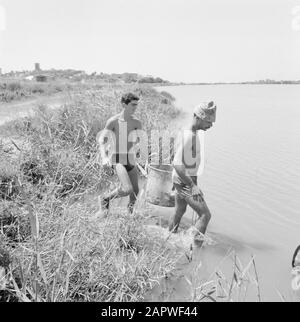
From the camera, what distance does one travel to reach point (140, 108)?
372 inches

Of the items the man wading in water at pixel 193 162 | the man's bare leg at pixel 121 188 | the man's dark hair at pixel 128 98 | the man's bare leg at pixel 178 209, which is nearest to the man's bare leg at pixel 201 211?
the man wading in water at pixel 193 162

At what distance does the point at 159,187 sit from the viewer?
5.17 metres

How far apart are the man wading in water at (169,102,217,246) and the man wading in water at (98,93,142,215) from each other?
27.1 inches

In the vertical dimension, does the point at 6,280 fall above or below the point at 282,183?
above

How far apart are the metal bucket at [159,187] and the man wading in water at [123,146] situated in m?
0.36

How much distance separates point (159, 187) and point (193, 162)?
1.08 m

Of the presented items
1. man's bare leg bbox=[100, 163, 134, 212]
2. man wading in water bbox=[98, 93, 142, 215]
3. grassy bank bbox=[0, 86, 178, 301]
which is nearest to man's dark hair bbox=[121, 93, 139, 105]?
man wading in water bbox=[98, 93, 142, 215]

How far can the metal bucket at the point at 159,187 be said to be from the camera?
5.14 m

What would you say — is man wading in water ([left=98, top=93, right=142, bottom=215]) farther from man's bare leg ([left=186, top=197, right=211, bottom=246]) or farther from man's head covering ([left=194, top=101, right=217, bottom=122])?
man's head covering ([left=194, top=101, right=217, bottom=122])

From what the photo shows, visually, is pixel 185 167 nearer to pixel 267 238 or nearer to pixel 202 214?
pixel 202 214

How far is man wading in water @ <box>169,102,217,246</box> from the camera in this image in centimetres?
401

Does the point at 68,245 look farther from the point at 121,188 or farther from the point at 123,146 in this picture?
the point at 123,146
